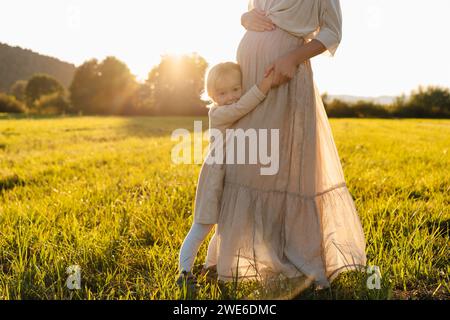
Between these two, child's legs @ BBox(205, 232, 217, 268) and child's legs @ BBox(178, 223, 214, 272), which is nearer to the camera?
child's legs @ BBox(178, 223, 214, 272)

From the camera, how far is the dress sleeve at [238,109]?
7.89 feet

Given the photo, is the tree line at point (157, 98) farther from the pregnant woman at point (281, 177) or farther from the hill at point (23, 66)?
the pregnant woman at point (281, 177)

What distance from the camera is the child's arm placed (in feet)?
7.88

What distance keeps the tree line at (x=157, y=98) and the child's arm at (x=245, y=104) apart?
1557 inches

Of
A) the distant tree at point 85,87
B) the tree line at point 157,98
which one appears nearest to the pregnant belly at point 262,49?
the tree line at point 157,98

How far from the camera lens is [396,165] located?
21.7ft

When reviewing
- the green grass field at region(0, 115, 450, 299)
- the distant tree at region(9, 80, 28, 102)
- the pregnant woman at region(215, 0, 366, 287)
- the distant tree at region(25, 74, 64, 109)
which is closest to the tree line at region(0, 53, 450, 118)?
the distant tree at region(25, 74, 64, 109)

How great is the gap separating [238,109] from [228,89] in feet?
0.53

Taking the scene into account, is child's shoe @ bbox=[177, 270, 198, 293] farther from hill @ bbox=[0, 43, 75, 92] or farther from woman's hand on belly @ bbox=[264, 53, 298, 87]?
hill @ bbox=[0, 43, 75, 92]

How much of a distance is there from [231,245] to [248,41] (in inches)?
49.0

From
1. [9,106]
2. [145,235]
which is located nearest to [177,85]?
[9,106]

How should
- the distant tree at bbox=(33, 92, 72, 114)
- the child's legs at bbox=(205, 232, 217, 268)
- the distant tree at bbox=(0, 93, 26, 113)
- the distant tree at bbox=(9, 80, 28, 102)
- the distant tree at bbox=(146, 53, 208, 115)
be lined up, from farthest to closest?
the distant tree at bbox=(9, 80, 28, 102) < the distant tree at bbox=(33, 92, 72, 114) < the distant tree at bbox=(0, 93, 26, 113) < the distant tree at bbox=(146, 53, 208, 115) < the child's legs at bbox=(205, 232, 217, 268)

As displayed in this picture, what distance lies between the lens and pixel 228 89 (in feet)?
Answer: 8.22

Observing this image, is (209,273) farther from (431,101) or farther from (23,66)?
(23,66)
